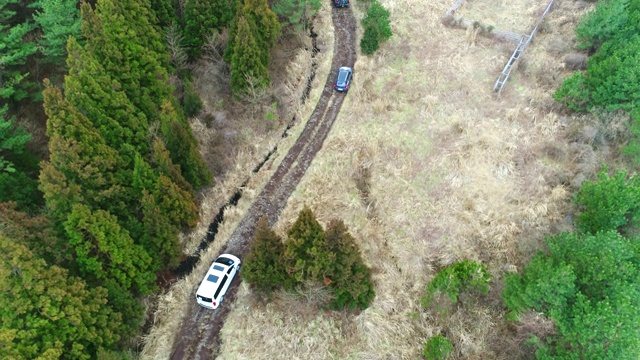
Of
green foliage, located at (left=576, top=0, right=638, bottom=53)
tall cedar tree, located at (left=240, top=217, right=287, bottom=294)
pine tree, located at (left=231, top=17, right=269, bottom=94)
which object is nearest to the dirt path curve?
tall cedar tree, located at (left=240, top=217, right=287, bottom=294)

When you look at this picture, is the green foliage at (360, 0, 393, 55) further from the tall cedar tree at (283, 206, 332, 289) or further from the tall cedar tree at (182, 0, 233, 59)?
the tall cedar tree at (283, 206, 332, 289)

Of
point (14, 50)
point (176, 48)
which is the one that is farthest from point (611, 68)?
point (14, 50)

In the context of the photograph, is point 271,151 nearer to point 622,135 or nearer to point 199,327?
point 199,327

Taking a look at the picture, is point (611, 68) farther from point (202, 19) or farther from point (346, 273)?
point (202, 19)

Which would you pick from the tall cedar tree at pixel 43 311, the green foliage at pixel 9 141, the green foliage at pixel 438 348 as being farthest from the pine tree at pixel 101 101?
the green foliage at pixel 438 348

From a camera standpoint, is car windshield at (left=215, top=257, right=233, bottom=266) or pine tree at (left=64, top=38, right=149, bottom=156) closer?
pine tree at (left=64, top=38, right=149, bottom=156)
